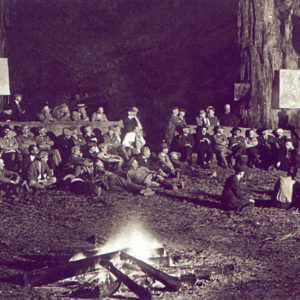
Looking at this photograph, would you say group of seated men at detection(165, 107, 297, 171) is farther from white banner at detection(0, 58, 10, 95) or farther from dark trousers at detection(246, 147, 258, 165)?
white banner at detection(0, 58, 10, 95)

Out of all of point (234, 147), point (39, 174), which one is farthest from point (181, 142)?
point (39, 174)

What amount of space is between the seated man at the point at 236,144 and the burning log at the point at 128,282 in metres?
9.74

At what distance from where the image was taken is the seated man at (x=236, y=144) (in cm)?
1692

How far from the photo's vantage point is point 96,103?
25.4 meters

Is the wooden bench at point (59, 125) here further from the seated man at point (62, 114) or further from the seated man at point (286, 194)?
the seated man at point (286, 194)

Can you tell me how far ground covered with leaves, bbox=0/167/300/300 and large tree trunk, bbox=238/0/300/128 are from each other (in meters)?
5.12

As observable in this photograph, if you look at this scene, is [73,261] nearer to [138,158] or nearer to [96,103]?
[138,158]

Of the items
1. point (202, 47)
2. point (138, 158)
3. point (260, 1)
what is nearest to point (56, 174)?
point (138, 158)

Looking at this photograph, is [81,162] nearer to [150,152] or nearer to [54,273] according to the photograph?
[150,152]

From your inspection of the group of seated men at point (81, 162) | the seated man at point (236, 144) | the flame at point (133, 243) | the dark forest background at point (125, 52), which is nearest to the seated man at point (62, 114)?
the group of seated men at point (81, 162)

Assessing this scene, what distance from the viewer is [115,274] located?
24.9ft

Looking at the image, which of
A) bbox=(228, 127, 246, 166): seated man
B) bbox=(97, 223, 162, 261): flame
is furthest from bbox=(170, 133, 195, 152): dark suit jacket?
bbox=(97, 223, 162, 261): flame

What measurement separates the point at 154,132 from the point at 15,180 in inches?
362

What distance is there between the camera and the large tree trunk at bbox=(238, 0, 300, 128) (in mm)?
19156
